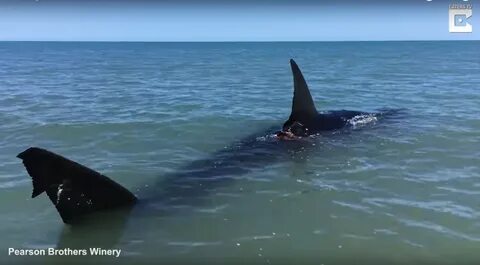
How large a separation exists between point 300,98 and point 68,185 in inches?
330

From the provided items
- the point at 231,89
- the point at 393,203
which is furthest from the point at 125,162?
the point at 231,89

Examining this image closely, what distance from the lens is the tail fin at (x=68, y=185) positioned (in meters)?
8.34

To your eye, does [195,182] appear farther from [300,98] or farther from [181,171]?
[300,98]

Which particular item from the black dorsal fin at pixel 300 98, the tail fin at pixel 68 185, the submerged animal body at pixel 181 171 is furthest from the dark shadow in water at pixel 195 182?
the black dorsal fin at pixel 300 98

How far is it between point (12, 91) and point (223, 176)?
23.2m

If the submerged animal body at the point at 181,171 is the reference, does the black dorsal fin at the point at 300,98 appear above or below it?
above

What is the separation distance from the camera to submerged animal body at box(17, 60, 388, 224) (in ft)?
27.9

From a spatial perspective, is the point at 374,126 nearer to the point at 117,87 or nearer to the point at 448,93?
the point at 448,93

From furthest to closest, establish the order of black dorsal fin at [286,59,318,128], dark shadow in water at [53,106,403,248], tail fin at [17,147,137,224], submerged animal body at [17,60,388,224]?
black dorsal fin at [286,59,318,128] < dark shadow in water at [53,106,403,248] < submerged animal body at [17,60,388,224] < tail fin at [17,147,137,224]

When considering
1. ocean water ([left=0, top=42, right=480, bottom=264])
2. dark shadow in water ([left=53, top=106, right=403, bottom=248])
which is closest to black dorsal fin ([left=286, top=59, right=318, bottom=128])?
dark shadow in water ([left=53, top=106, right=403, bottom=248])

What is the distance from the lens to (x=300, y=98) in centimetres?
1528

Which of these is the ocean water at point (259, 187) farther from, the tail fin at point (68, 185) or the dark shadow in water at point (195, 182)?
the tail fin at point (68, 185)

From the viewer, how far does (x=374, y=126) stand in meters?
17.7

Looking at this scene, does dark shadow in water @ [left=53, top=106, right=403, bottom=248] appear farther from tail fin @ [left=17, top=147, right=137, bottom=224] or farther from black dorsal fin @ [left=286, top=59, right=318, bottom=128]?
black dorsal fin @ [left=286, top=59, right=318, bottom=128]
